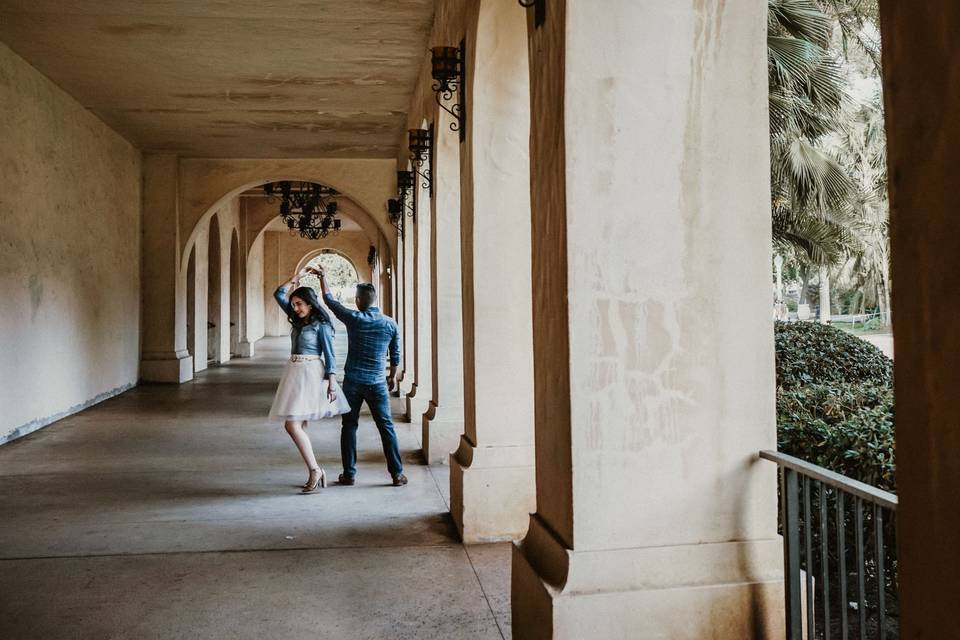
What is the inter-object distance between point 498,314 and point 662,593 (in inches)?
99.7

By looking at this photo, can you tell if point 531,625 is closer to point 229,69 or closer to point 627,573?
point 627,573

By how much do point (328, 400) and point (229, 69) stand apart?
216 inches

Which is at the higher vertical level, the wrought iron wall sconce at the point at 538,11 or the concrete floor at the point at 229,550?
the wrought iron wall sconce at the point at 538,11

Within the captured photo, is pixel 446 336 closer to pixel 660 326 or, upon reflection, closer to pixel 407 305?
pixel 660 326

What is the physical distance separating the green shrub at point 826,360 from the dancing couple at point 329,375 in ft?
10.9

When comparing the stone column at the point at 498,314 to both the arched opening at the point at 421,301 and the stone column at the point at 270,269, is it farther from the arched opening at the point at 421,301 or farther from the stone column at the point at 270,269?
the stone column at the point at 270,269

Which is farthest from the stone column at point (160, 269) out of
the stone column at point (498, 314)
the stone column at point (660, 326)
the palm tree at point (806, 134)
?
the stone column at point (660, 326)

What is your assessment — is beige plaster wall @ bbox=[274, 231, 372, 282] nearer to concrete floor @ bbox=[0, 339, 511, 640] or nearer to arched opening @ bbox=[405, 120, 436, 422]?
arched opening @ bbox=[405, 120, 436, 422]

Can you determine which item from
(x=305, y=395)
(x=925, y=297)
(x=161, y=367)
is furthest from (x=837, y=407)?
(x=161, y=367)

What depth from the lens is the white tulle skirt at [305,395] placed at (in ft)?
20.3

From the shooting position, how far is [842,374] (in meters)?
6.82

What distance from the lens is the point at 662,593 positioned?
2873 millimetres

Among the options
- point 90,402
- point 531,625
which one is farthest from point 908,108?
point 90,402

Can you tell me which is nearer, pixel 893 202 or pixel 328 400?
pixel 893 202
